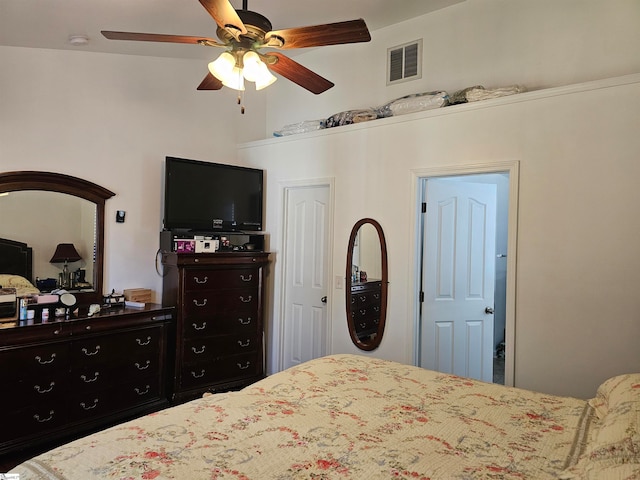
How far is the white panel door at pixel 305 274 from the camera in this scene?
12.9ft

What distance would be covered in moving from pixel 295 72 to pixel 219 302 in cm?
218

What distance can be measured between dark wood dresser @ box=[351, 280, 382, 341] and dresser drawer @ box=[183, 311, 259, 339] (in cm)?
99

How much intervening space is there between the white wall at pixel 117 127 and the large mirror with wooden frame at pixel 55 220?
0.06 meters

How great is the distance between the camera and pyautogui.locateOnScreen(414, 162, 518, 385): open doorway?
3.34 meters

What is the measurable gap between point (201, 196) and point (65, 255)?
1.16 m

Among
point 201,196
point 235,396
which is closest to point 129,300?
point 201,196

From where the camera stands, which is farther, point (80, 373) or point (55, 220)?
point (55, 220)

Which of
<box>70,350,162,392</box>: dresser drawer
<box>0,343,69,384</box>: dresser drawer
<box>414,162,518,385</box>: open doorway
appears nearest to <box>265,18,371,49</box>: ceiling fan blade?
<box>414,162,518,385</box>: open doorway

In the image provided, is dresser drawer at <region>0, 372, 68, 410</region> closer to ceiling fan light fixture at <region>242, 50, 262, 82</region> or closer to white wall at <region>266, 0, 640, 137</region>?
ceiling fan light fixture at <region>242, 50, 262, 82</region>

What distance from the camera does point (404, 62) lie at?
11.7ft

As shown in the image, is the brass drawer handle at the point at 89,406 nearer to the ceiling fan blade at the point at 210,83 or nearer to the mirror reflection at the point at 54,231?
the mirror reflection at the point at 54,231

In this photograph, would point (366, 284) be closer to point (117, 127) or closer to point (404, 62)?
point (404, 62)

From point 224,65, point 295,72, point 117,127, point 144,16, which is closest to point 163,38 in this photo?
point 224,65

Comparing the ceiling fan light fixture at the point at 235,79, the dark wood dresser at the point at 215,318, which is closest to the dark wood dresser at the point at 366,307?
the dark wood dresser at the point at 215,318
